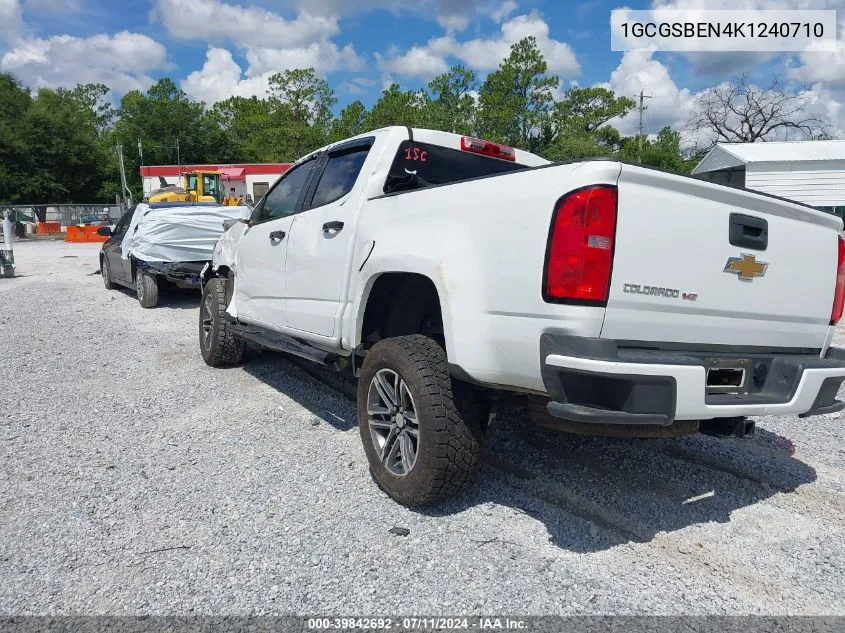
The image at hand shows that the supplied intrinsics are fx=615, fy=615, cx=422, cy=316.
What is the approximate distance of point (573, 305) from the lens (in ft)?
7.93

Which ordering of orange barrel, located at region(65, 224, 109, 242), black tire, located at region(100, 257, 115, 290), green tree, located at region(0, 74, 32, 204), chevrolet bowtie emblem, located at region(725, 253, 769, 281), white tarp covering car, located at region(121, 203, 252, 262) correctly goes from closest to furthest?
chevrolet bowtie emblem, located at region(725, 253, 769, 281) < white tarp covering car, located at region(121, 203, 252, 262) < black tire, located at region(100, 257, 115, 290) < orange barrel, located at region(65, 224, 109, 242) < green tree, located at region(0, 74, 32, 204)

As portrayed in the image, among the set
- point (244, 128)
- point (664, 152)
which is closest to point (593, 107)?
point (664, 152)

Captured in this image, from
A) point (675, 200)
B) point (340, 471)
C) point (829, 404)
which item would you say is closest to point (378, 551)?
point (340, 471)

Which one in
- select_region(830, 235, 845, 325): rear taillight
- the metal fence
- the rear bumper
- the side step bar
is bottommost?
the side step bar

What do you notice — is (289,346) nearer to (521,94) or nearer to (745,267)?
(745,267)

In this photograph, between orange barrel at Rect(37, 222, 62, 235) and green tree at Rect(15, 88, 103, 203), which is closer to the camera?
orange barrel at Rect(37, 222, 62, 235)

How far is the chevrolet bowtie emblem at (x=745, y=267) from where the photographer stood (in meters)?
2.70

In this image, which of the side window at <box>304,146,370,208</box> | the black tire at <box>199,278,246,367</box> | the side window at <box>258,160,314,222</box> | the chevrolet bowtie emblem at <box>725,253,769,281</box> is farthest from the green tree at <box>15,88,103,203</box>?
the chevrolet bowtie emblem at <box>725,253,769,281</box>

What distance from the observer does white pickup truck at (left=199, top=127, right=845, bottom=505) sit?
7.88 feet

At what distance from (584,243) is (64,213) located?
49.0 m

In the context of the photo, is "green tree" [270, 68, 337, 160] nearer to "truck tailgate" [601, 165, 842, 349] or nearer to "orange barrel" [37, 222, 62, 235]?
"orange barrel" [37, 222, 62, 235]

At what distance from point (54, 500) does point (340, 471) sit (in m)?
1.54

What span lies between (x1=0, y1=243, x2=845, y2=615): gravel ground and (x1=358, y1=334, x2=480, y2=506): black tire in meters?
0.20

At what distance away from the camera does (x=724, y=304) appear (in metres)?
2.70
